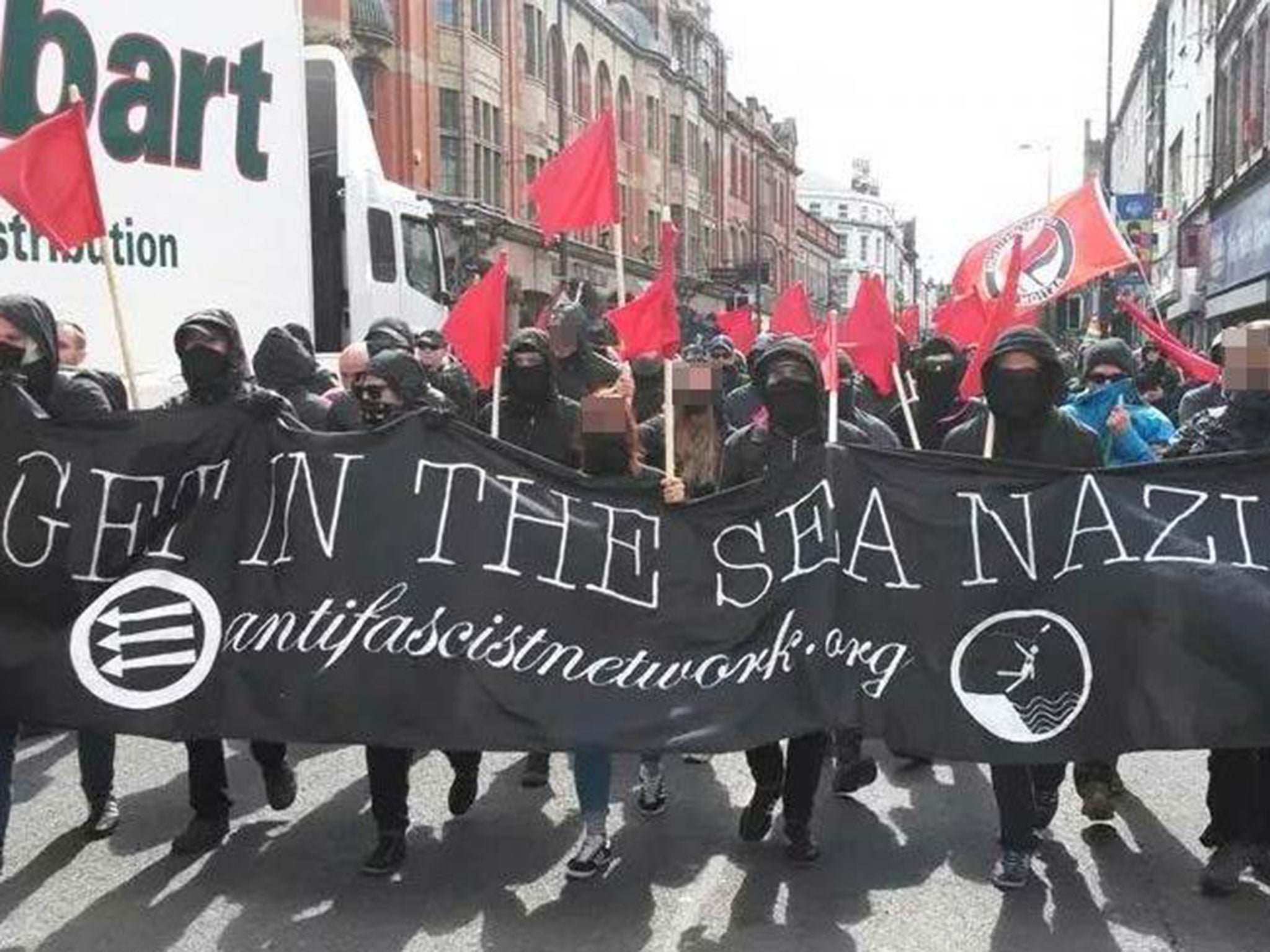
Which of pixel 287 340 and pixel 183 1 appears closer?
pixel 287 340

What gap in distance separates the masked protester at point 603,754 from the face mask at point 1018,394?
1.18 m

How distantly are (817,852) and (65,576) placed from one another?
2.67 meters

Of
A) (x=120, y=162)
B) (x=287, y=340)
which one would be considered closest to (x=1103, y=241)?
(x=287, y=340)

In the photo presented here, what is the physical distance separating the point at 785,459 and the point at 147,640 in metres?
2.26

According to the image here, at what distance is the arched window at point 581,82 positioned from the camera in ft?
137

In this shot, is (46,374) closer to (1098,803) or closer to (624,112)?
(1098,803)

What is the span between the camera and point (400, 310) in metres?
13.8

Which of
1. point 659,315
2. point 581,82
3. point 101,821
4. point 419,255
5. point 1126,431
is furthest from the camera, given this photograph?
point 581,82

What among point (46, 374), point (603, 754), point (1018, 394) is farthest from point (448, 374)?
point (1018, 394)

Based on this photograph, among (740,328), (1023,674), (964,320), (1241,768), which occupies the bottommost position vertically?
(1241,768)

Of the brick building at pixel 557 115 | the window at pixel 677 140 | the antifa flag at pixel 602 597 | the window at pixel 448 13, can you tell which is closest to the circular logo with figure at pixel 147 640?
the antifa flag at pixel 602 597

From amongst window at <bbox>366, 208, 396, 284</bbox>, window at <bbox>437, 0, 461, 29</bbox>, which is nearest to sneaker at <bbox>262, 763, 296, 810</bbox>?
window at <bbox>366, 208, 396, 284</bbox>

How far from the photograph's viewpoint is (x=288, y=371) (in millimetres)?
7281

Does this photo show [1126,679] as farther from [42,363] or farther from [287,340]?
[287,340]
